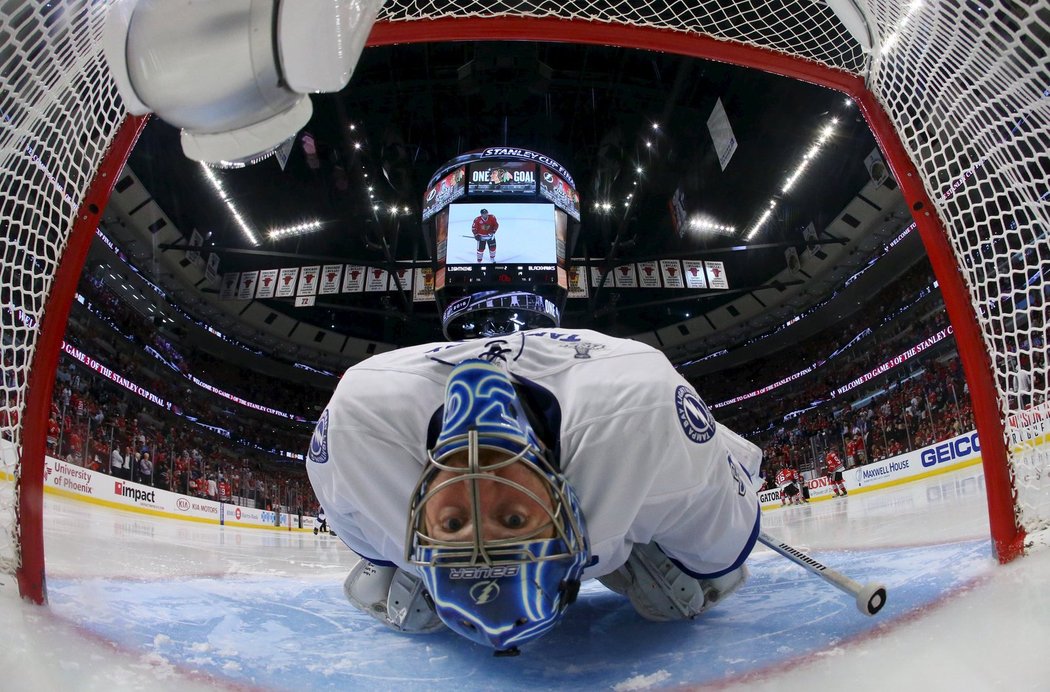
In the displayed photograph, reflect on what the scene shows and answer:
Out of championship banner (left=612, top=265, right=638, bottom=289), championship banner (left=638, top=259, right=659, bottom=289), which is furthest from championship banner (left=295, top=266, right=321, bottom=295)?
championship banner (left=638, top=259, right=659, bottom=289)

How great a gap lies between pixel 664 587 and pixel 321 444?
0.82 meters

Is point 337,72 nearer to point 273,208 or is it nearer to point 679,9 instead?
point 679,9

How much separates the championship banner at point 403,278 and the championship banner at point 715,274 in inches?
231

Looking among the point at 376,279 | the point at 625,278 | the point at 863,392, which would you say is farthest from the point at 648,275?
the point at 863,392

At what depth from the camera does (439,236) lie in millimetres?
7031

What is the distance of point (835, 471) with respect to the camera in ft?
34.3

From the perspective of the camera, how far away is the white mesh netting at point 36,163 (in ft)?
4.16

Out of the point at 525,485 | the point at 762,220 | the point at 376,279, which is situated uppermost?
Result: the point at 762,220

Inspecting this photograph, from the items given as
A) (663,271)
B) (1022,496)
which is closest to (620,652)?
(1022,496)

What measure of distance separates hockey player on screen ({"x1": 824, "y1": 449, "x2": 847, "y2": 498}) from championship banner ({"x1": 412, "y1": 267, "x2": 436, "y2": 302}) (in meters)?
7.82

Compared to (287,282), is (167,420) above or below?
below

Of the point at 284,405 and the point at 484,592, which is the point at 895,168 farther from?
the point at 284,405

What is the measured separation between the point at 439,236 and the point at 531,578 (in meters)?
6.36

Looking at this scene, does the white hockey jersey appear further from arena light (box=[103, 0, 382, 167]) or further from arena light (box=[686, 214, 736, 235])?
arena light (box=[686, 214, 736, 235])
